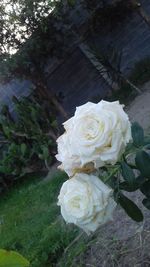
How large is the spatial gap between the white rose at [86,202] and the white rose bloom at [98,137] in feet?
0.20

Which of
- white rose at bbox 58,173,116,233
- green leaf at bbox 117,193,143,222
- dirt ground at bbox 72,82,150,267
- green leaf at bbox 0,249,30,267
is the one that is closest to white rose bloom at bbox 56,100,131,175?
white rose at bbox 58,173,116,233

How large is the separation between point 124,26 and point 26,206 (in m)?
5.15

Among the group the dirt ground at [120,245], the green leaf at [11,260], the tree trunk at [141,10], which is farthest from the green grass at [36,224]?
the tree trunk at [141,10]

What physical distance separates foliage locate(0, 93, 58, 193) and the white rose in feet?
24.0

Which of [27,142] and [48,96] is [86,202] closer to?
[27,142]

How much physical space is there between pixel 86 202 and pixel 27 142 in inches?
322

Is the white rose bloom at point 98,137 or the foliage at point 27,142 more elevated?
the white rose bloom at point 98,137

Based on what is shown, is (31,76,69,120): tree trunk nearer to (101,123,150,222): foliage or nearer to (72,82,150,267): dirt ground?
(72,82,150,267): dirt ground

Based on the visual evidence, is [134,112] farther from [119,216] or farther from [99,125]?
[99,125]

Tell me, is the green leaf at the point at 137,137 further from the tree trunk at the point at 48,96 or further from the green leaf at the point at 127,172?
the tree trunk at the point at 48,96

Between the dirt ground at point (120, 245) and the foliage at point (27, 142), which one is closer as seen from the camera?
the dirt ground at point (120, 245)

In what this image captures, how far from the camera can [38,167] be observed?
32.3 feet

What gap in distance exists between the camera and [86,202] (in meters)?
1.79

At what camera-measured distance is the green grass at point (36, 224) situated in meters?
3.92
